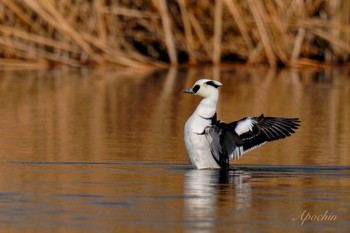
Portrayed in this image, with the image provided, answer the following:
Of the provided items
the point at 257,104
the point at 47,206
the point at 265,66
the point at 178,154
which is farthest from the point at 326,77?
the point at 47,206

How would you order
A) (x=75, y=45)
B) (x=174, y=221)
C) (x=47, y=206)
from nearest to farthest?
(x=174, y=221) → (x=47, y=206) → (x=75, y=45)

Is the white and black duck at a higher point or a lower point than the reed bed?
lower

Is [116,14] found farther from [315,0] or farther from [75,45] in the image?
[315,0]

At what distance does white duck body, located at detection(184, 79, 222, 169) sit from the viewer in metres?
8.27

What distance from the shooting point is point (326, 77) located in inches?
765

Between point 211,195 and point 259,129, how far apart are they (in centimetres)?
166

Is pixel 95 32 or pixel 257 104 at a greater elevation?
pixel 95 32

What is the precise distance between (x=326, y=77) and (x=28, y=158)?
36.6 feet

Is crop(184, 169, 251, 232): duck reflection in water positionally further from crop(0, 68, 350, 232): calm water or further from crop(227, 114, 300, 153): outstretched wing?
crop(227, 114, 300, 153): outstretched wing

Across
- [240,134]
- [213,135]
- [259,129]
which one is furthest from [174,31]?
[213,135]

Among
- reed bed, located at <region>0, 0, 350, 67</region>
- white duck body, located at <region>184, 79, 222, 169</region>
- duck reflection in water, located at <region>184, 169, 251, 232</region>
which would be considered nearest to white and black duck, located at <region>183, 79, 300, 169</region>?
white duck body, located at <region>184, 79, 222, 169</region>

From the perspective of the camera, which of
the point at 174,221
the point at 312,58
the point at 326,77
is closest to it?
the point at 174,221

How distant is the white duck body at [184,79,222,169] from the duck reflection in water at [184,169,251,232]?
95mm

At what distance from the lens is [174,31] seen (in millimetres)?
21406
